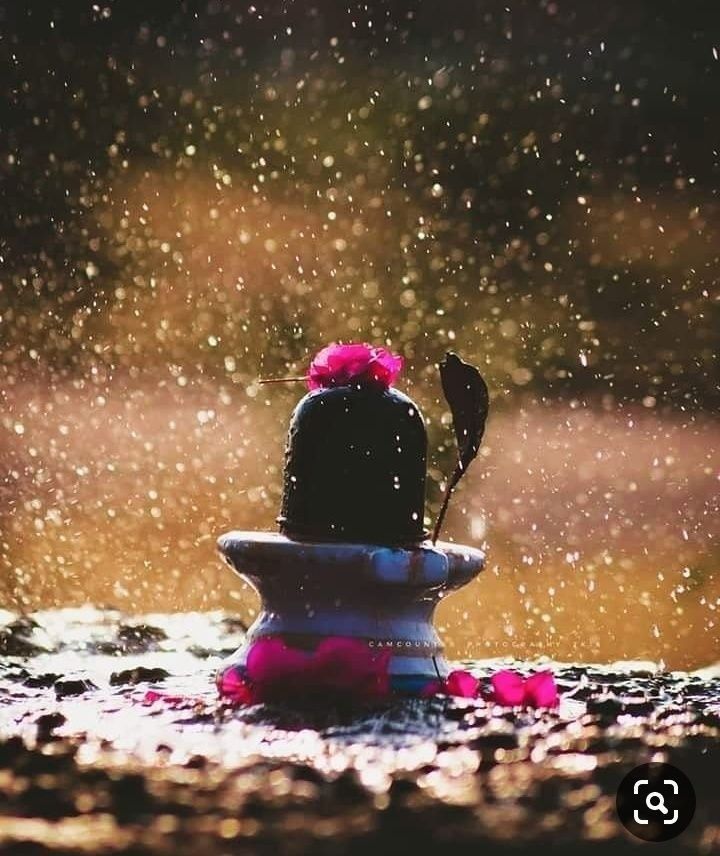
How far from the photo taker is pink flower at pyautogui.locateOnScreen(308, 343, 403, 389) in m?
5.29

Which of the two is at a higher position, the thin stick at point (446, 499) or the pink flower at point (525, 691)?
the thin stick at point (446, 499)

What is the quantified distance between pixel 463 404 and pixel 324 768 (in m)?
1.85

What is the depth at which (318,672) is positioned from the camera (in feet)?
16.4

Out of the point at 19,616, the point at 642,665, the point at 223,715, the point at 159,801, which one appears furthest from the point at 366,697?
the point at 19,616

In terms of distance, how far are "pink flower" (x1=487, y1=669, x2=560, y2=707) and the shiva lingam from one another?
0.27m

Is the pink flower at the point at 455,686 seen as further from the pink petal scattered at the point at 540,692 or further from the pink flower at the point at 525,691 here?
the pink petal scattered at the point at 540,692

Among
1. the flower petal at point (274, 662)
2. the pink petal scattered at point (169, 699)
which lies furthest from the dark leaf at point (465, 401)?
the pink petal scattered at point (169, 699)

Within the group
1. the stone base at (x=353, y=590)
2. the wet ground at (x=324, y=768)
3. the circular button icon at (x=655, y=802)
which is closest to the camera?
the wet ground at (x=324, y=768)

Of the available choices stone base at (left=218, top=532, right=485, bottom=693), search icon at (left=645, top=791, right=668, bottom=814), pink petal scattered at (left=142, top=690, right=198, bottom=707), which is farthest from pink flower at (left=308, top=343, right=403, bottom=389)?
search icon at (left=645, top=791, right=668, bottom=814)

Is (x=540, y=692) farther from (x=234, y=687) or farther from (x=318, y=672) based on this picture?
(x=234, y=687)

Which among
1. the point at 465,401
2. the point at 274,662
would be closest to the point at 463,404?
the point at 465,401

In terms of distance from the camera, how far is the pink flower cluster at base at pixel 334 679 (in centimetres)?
500

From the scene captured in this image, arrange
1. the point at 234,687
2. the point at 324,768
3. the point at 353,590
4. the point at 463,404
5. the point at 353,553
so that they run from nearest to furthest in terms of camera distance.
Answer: the point at 324,768
the point at 353,553
the point at 353,590
the point at 234,687
the point at 463,404

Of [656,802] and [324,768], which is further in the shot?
[324,768]
